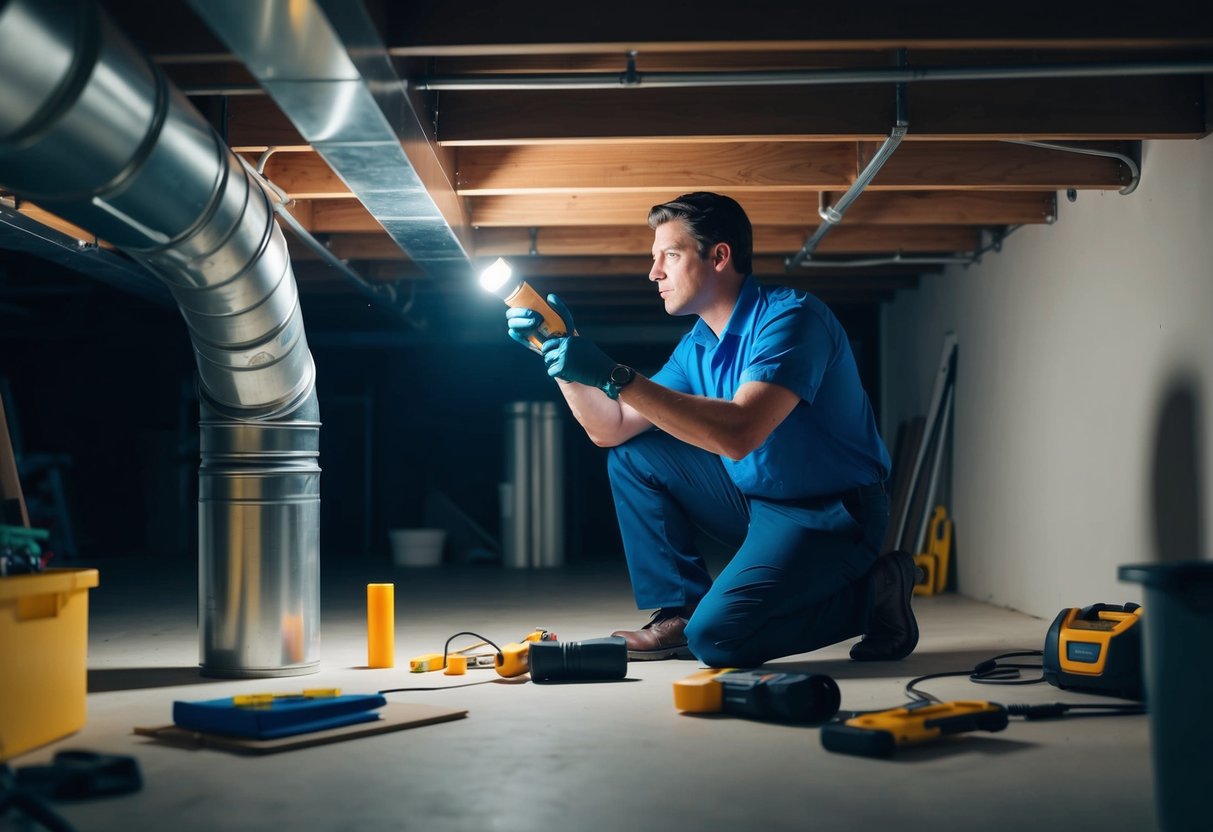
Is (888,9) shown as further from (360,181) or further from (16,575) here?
(16,575)

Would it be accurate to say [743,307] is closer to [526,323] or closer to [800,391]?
[800,391]

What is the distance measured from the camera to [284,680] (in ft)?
9.61

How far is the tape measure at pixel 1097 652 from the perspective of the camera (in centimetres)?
255

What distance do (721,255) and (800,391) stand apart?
0.55 m

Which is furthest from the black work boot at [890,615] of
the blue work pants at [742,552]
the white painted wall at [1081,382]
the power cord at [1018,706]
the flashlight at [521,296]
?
the flashlight at [521,296]

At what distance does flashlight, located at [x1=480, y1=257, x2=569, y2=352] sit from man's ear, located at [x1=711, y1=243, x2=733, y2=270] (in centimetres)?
47

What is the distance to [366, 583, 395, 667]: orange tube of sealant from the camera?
124 inches

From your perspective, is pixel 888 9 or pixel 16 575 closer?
pixel 16 575

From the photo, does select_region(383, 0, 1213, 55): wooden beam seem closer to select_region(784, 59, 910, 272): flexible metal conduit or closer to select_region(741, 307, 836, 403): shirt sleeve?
select_region(784, 59, 910, 272): flexible metal conduit

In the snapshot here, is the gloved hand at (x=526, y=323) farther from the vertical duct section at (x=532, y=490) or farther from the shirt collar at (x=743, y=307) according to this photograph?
the vertical duct section at (x=532, y=490)

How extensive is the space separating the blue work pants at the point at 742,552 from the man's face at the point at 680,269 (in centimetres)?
42

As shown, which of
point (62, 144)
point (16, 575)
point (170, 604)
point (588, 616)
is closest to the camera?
point (62, 144)

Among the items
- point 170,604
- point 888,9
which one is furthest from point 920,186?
point 170,604

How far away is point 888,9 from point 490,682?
73.3 inches
